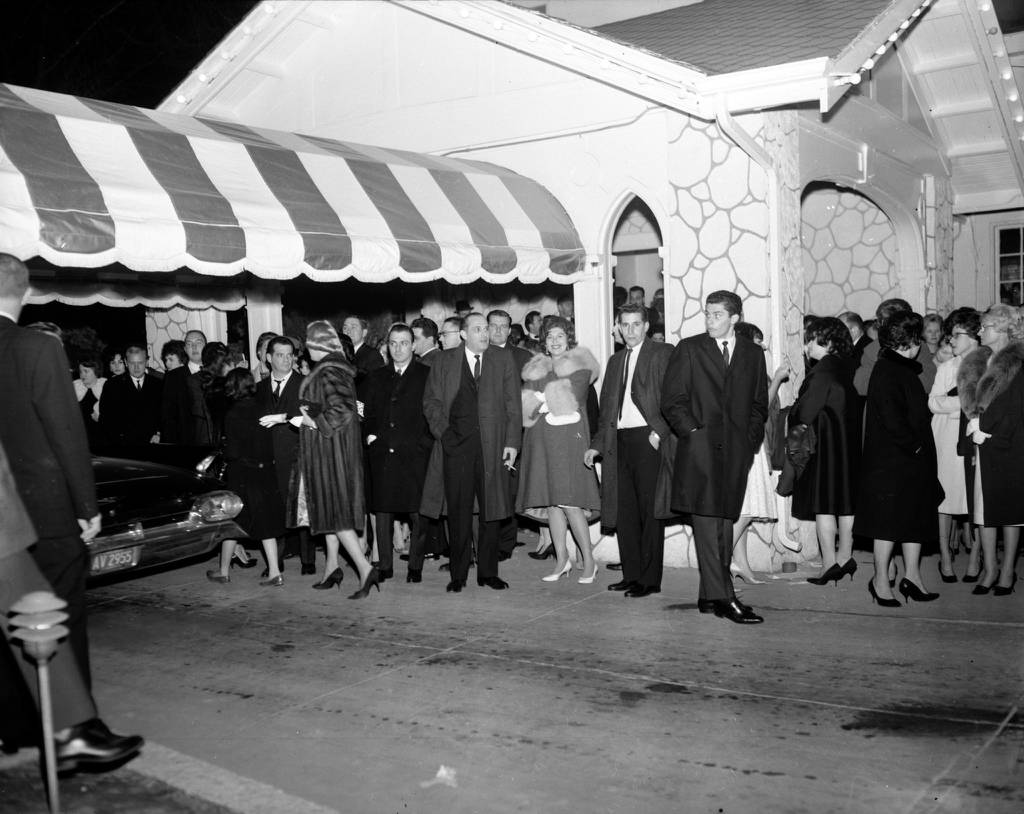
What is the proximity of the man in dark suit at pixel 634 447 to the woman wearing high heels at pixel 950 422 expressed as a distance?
2.07 m

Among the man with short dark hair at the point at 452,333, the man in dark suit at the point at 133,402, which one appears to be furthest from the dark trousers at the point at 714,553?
the man in dark suit at the point at 133,402

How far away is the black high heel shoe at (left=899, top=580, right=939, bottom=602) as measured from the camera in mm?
7055

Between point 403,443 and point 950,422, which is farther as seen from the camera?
point 403,443

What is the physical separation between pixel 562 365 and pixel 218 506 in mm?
2869

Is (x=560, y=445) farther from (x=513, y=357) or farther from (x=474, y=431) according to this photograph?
(x=513, y=357)

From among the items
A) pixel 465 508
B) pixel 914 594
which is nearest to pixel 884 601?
pixel 914 594

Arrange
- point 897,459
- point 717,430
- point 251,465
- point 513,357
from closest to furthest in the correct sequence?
1. point 717,430
2. point 897,459
3. point 251,465
4. point 513,357

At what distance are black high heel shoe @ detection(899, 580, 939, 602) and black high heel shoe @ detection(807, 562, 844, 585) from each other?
57 cm

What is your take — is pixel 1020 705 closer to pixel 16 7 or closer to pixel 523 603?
pixel 523 603

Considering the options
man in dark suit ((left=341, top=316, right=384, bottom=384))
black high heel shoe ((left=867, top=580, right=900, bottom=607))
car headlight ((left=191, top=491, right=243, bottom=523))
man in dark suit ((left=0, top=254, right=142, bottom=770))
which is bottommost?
black high heel shoe ((left=867, top=580, right=900, bottom=607))

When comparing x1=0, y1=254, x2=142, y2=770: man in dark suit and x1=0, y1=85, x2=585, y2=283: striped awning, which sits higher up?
x1=0, y1=85, x2=585, y2=283: striped awning

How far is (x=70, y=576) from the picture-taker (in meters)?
4.67

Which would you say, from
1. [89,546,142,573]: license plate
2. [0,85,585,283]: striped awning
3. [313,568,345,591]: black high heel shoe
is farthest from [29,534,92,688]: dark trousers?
[313,568,345,591]: black high heel shoe

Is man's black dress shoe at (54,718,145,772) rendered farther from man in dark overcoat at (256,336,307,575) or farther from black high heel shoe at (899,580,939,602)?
black high heel shoe at (899,580,939,602)
